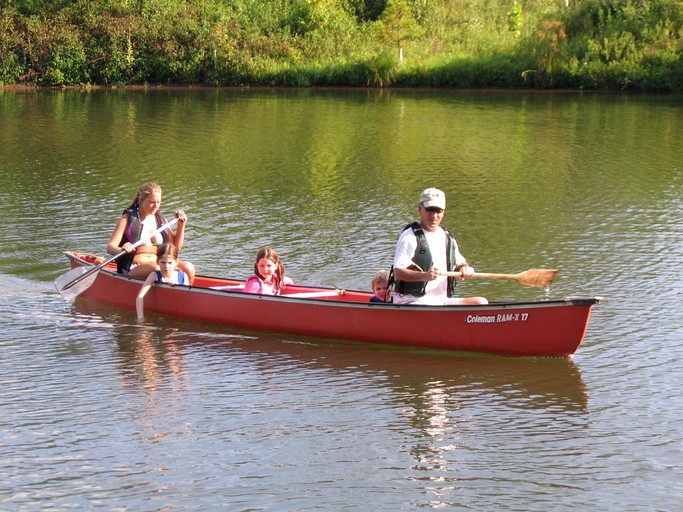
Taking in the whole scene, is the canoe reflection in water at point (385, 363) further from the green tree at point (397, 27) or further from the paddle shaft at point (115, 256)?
the green tree at point (397, 27)

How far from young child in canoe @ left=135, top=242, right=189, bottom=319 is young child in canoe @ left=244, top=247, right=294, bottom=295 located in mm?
833

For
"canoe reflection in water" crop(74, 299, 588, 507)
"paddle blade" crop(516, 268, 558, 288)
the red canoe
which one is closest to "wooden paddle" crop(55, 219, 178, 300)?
the red canoe

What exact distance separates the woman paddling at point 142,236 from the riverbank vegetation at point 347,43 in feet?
82.5

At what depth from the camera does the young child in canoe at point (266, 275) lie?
34.8ft

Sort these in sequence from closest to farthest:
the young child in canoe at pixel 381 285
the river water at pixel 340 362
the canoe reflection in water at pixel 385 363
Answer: the river water at pixel 340 362, the canoe reflection in water at pixel 385 363, the young child in canoe at pixel 381 285

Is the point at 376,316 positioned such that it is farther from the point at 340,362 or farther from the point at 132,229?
the point at 132,229

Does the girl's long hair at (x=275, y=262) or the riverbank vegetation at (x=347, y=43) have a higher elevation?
the riverbank vegetation at (x=347, y=43)

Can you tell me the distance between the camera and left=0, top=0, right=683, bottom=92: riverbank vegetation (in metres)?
34.8

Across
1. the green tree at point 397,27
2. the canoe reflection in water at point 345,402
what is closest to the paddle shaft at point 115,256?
the canoe reflection in water at point 345,402

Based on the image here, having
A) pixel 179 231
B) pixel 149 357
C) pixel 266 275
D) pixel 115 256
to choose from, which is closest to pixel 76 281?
pixel 115 256

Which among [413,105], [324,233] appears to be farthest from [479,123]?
[324,233]

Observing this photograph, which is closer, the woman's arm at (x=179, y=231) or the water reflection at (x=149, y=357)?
the water reflection at (x=149, y=357)

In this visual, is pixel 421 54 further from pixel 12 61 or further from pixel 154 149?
pixel 154 149

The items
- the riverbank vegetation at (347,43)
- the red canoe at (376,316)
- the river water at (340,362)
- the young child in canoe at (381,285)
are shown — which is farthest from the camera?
the riverbank vegetation at (347,43)
